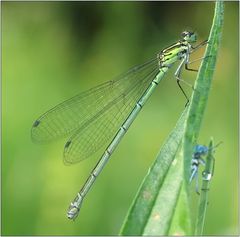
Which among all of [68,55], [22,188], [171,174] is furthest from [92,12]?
[171,174]

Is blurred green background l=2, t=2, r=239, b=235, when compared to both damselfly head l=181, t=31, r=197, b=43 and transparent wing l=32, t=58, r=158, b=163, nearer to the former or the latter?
transparent wing l=32, t=58, r=158, b=163

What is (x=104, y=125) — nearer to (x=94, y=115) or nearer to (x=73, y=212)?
(x=94, y=115)

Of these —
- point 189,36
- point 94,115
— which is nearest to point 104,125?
point 94,115

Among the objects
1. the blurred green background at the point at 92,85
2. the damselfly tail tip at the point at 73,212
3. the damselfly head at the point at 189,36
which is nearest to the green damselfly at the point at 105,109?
the damselfly head at the point at 189,36

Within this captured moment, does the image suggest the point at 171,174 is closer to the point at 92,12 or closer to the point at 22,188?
the point at 22,188

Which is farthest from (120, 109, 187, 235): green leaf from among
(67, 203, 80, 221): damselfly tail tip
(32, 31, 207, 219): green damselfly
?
(32, 31, 207, 219): green damselfly

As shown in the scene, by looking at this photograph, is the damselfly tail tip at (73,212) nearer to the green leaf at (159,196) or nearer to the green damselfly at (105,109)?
the green damselfly at (105,109)
